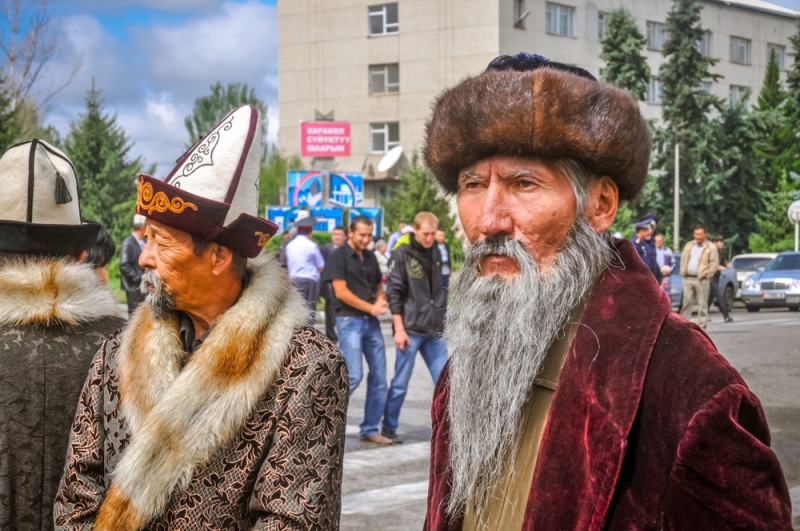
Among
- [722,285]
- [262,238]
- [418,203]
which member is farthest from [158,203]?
[418,203]

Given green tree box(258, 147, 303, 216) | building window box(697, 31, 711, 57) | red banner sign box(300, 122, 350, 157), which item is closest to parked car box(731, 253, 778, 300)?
red banner sign box(300, 122, 350, 157)

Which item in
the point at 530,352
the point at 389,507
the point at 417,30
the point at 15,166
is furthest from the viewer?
the point at 417,30

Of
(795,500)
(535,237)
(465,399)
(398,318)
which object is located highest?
(535,237)

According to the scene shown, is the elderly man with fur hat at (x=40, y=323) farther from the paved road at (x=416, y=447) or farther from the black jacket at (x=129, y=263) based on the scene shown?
the black jacket at (x=129, y=263)

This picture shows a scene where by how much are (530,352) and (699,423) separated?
1.52 ft

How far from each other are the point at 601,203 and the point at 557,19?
1672 inches

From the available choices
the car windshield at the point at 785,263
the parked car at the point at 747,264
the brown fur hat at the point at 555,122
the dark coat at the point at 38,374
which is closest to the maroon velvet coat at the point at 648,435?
the brown fur hat at the point at 555,122

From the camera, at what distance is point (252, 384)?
8.39 feet

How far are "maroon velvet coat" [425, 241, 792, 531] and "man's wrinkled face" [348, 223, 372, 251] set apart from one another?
6852 millimetres

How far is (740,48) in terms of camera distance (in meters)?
51.5

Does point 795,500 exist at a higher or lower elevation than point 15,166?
lower

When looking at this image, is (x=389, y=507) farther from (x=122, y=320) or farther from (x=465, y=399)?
(x=465, y=399)

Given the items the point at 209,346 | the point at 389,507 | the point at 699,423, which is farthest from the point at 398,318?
the point at 699,423

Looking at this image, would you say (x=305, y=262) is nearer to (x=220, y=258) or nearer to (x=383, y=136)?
(x=220, y=258)
